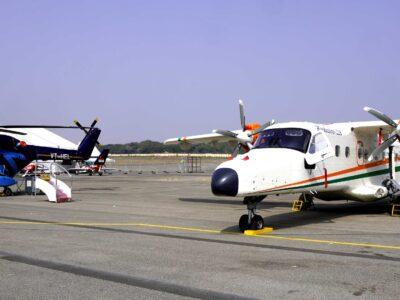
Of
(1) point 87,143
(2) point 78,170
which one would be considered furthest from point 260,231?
(2) point 78,170

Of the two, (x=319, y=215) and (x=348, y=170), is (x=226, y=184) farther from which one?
(x=319, y=215)

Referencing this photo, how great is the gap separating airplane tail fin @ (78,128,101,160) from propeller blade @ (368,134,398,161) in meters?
21.7

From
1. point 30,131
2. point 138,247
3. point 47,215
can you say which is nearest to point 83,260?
point 138,247

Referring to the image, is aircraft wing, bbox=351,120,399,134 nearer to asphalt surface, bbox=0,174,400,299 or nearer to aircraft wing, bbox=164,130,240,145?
asphalt surface, bbox=0,174,400,299

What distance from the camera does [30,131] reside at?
58.2m

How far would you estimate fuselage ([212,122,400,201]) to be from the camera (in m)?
11.8

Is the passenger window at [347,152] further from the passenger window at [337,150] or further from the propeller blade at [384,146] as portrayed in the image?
the propeller blade at [384,146]

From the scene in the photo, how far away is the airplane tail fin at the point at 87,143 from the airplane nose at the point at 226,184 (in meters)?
24.0

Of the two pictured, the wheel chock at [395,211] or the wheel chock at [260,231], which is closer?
the wheel chock at [260,231]

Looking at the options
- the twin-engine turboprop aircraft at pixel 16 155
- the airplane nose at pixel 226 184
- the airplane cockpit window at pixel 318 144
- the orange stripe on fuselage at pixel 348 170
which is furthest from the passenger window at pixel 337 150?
the twin-engine turboprop aircraft at pixel 16 155

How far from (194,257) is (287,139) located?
5736 mm

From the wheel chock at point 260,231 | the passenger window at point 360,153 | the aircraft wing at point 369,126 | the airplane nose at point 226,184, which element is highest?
the aircraft wing at point 369,126

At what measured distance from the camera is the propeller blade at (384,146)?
1708 centimetres

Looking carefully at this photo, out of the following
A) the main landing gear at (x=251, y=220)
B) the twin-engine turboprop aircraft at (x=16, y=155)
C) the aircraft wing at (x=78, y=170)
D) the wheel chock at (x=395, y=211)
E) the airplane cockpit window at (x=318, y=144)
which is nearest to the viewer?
the main landing gear at (x=251, y=220)
